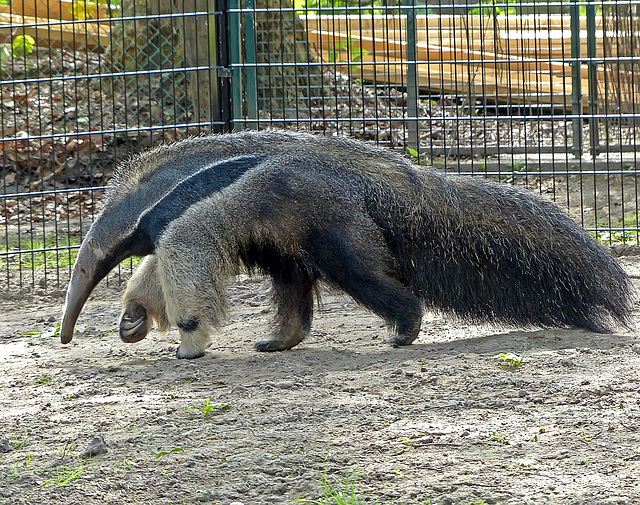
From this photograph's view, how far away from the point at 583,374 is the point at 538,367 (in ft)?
0.84

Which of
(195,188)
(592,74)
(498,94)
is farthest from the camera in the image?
(498,94)

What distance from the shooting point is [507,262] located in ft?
19.8

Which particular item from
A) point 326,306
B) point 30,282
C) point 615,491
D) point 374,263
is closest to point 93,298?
point 30,282

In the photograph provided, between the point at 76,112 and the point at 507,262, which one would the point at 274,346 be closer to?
the point at 507,262

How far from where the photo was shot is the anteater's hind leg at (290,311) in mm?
6301

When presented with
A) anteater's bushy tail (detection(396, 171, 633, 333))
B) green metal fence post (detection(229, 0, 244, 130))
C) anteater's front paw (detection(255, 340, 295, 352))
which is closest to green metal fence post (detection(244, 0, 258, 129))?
green metal fence post (detection(229, 0, 244, 130))

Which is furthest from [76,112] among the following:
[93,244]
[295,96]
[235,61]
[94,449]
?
[94,449]

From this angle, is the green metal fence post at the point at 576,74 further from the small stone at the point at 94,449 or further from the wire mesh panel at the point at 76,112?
the small stone at the point at 94,449

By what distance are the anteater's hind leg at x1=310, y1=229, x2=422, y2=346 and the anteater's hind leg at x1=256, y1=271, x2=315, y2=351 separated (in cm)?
48

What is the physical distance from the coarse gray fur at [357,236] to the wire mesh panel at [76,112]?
2493 millimetres

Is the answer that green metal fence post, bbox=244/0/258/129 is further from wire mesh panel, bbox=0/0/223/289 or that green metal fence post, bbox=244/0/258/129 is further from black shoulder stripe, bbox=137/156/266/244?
black shoulder stripe, bbox=137/156/266/244

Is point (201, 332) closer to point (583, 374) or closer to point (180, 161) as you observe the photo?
point (180, 161)

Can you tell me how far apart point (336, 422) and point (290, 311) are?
80.5 inches

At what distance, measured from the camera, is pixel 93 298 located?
27.9ft
